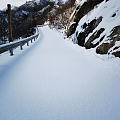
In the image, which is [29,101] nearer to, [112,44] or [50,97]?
[50,97]

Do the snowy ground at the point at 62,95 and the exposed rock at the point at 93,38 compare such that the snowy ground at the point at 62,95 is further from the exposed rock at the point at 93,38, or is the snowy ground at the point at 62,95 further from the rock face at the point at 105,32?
the exposed rock at the point at 93,38

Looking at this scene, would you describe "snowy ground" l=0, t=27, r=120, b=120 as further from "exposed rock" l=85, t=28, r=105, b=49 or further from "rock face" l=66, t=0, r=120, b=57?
"exposed rock" l=85, t=28, r=105, b=49

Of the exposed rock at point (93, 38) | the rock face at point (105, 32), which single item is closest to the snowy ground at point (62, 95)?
the rock face at point (105, 32)

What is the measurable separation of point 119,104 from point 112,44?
13.2 ft

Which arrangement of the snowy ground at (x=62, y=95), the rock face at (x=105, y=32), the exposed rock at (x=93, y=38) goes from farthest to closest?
the exposed rock at (x=93, y=38)
the rock face at (x=105, y=32)
the snowy ground at (x=62, y=95)

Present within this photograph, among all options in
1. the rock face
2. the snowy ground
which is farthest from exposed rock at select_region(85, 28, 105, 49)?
the snowy ground

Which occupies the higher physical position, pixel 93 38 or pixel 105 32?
pixel 105 32

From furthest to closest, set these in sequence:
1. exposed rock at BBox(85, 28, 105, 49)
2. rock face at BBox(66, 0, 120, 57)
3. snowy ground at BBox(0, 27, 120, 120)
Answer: exposed rock at BBox(85, 28, 105, 49) < rock face at BBox(66, 0, 120, 57) < snowy ground at BBox(0, 27, 120, 120)

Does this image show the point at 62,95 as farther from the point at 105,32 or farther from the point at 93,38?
the point at 93,38

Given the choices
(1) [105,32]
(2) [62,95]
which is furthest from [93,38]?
(2) [62,95]

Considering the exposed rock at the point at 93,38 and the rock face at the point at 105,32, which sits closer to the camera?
the rock face at the point at 105,32

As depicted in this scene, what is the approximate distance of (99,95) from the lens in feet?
10.8

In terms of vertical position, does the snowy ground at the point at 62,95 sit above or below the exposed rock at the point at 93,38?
below

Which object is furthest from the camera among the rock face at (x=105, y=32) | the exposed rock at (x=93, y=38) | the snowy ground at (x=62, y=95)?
the exposed rock at (x=93, y=38)
